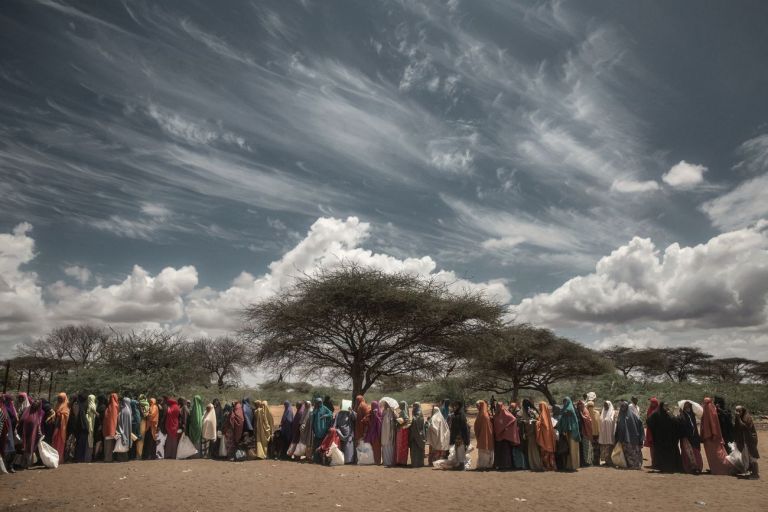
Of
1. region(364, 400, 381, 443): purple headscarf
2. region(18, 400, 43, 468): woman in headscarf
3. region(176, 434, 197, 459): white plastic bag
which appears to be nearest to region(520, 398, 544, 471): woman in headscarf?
region(364, 400, 381, 443): purple headscarf

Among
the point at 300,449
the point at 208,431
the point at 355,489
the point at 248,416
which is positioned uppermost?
the point at 248,416

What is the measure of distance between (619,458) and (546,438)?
2.05 meters

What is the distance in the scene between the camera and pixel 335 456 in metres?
12.8

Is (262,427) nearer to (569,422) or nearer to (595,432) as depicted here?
(569,422)

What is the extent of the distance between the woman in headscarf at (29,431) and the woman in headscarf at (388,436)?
8.18 meters

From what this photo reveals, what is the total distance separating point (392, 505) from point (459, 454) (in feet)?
13.5

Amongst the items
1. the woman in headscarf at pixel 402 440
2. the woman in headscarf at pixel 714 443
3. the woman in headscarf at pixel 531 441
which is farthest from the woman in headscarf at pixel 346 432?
the woman in headscarf at pixel 714 443

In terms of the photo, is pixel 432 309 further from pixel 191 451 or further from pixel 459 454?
pixel 191 451

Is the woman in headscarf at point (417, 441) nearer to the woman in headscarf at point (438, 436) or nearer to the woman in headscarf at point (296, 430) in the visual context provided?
the woman in headscarf at point (438, 436)

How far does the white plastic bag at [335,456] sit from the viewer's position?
12805 mm

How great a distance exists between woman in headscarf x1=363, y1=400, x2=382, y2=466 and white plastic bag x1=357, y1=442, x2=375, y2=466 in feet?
0.29

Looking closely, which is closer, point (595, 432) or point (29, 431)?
point (29, 431)

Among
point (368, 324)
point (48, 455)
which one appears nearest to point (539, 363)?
point (368, 324)

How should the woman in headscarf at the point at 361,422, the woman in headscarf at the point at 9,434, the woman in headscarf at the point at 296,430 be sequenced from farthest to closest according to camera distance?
the woman in headscarf at the point at 296,430
the woman in headscarf at the point at 361,422
the woman in headscarf at the point at 9,434
